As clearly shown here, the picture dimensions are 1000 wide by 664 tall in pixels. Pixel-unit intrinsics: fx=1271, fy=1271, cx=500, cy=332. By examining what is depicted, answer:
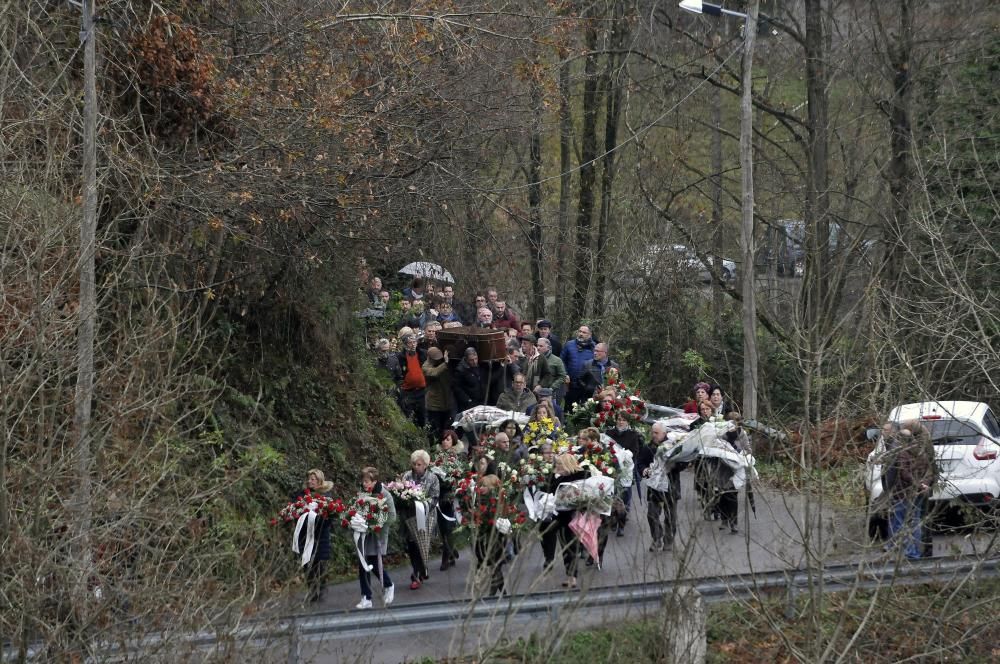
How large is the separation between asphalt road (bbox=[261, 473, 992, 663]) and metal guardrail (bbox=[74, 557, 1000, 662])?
12cm

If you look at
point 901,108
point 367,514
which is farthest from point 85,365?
point 901,108

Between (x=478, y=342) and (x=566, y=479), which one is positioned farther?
(x=478, y=342)

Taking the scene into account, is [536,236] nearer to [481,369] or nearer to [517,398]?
[481,369]

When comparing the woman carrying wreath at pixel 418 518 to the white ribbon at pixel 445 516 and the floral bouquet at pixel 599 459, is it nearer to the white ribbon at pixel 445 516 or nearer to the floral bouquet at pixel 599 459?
the white ribbon at pixel 445 516

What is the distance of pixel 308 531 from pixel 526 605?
11.0 ft

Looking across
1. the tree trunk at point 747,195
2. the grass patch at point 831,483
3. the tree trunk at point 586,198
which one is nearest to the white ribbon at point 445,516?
the grass patch at point 831,483

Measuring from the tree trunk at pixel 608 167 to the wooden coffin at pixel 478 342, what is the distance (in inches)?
363

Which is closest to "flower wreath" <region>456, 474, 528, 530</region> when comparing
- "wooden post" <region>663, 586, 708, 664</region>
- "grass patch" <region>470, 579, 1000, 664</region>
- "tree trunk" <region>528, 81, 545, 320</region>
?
"grass patch" <region>470, 579, 1000, 664</region>

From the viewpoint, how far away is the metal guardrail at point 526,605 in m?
9.49

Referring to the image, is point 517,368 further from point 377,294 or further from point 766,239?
point 766,239

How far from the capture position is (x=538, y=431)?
1622 centimetres

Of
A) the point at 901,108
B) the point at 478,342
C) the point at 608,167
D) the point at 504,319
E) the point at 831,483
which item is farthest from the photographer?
the point at 608,167

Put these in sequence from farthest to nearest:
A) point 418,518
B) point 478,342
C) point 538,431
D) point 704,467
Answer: point 478,342, point 538,431, point 418,518, point 704,467

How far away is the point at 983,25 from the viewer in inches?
1025
